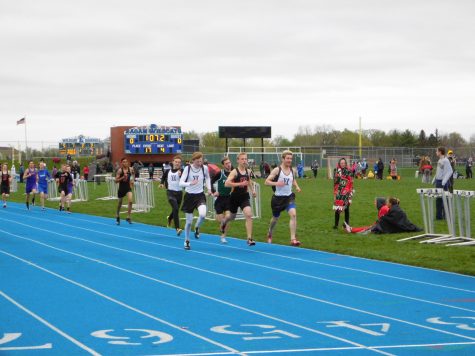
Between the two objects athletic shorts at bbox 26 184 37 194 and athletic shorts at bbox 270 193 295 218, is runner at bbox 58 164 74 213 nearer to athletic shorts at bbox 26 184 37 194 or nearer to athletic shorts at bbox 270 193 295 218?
athletic shorts at bbox 26 184 37 194

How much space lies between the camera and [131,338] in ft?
27.4

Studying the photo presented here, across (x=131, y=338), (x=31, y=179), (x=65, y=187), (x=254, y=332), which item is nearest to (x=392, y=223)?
(x=254, y=332)

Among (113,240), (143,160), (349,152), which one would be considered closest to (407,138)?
(349,152)

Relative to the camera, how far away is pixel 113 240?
1967 centimetres

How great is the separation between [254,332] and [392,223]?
12.0 metres

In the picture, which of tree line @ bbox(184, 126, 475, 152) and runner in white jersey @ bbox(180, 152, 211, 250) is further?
tree line @ bbox(184, 126, 475, 152)

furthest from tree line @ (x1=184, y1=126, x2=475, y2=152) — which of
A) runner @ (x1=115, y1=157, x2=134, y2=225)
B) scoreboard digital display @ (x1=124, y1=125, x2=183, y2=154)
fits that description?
runner @ (x1=115, y1=157, x2=134, y2=225)

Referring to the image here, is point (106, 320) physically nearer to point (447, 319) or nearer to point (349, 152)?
point (447, 319)

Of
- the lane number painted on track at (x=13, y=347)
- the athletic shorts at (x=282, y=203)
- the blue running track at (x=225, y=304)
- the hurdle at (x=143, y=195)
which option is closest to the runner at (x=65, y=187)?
the hurdle at (x=143, y=195)

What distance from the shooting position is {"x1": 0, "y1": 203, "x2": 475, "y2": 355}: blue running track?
814 centimetres

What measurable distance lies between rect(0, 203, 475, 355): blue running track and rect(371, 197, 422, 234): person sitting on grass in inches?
137

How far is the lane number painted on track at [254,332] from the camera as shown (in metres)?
8.50

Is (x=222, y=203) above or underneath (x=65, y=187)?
underneath

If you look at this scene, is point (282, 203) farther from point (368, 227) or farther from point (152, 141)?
point (152, 141)
